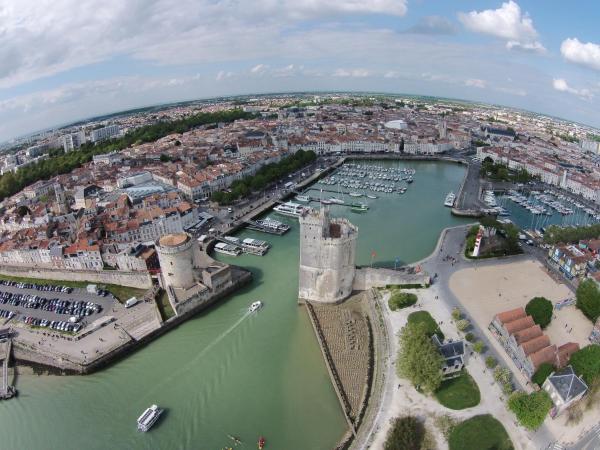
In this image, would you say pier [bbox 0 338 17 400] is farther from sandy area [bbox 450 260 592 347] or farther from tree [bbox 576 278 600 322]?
tree [bbox 576 278 600 322]

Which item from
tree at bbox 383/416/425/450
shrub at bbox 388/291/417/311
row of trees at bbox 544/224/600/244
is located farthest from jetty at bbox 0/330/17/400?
row of trees at bbox 544/224/600/244

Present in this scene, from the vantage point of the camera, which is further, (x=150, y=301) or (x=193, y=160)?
(x=193, y=160)

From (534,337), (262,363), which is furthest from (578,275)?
(262,363)

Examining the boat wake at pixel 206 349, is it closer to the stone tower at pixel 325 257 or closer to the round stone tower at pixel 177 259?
the stone tower at pixel 325 257

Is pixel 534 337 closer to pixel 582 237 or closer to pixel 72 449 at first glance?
pixel 582 237

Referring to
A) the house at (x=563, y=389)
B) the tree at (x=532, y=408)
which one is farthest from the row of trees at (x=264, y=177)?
the house at (x=563, y=389)

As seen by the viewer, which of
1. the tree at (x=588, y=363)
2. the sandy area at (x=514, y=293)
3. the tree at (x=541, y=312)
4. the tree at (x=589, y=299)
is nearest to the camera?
the tree at (x=588, y=363)

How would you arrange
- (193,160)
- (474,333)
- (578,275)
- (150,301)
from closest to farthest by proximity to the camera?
(474,333) < (150,301) < (578,275) < (193,160)
